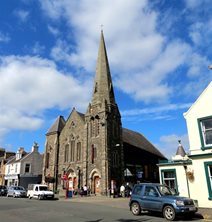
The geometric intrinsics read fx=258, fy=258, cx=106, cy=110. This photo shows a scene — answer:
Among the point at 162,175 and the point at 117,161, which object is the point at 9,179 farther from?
the point at 162,175

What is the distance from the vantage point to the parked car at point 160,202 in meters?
12.7

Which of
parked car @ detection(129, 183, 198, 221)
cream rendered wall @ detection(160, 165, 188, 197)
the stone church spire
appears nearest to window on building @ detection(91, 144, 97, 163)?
the stone church spire

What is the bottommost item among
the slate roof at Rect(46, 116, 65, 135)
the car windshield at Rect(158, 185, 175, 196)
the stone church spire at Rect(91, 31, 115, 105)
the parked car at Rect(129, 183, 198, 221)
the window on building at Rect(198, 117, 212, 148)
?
the parked car at Rect(129, 183, 198, 221)

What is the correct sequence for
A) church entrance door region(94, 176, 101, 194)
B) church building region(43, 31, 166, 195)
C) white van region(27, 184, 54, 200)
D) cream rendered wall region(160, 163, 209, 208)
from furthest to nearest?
church building region(43, 31, 166, 195) < church entrance door region(94, 176, 101, 194) < white van region(27, 184, 54, 200) < cream rendered wall region(160, 163, 209, 208)

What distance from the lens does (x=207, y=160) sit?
696 inches

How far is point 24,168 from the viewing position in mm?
54281

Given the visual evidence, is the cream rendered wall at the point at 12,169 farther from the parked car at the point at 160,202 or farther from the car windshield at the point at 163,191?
the car windshield at the point at 163,191

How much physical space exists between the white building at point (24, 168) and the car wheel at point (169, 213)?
1782 inches

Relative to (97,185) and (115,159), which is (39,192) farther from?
(115,159)

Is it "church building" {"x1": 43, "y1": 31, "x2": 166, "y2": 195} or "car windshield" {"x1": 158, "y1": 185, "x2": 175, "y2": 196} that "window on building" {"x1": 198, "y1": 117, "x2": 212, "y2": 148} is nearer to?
"car windshield" {"x1": 158, "y1": 185, "x2": 175, "y2": 196}

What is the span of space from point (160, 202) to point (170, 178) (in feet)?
25.0

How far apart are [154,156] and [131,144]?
7902 millimetres

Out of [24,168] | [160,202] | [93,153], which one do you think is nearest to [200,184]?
[160,202]

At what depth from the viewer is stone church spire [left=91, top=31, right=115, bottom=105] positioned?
138 ft
